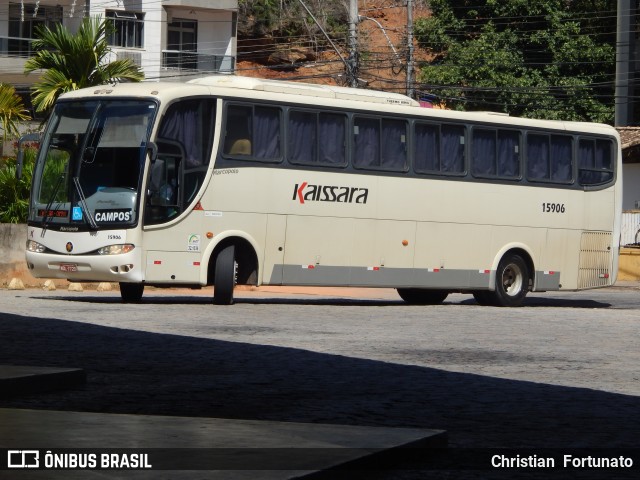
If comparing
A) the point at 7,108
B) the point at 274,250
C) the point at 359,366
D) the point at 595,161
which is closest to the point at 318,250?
the point at 274,250

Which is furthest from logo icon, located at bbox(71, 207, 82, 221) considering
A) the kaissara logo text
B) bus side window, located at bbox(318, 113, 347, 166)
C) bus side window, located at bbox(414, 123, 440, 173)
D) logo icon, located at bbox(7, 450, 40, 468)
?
logo icon, located at bbox(7, 450, 40, 468)

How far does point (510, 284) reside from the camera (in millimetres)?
26234

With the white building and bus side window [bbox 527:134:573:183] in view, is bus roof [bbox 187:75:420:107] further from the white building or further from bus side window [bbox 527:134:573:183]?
the white building

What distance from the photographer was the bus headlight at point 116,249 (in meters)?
21.2

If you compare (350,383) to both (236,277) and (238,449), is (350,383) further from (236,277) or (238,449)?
(236,277)

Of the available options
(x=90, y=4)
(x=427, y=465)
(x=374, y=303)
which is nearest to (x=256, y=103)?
(x=374, y=303)

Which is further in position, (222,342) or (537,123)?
(537,123)

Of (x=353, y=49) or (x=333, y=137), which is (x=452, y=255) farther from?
(x=353, y=49)

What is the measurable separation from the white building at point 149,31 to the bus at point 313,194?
2659 cm

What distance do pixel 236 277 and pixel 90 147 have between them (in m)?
3.17

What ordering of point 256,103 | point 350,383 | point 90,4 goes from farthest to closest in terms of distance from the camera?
point 90,4
point 256,103
point 350,383

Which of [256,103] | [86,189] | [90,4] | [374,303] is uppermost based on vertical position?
[90,4]

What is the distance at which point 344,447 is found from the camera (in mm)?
7094

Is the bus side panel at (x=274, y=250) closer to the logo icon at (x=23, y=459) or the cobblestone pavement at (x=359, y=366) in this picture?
the cobblestone pavement at (x=359, y=366)
